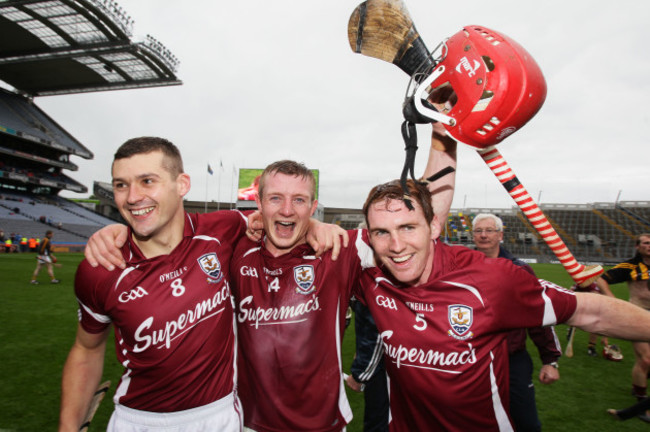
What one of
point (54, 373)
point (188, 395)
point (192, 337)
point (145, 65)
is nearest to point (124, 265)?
point (192, 337)

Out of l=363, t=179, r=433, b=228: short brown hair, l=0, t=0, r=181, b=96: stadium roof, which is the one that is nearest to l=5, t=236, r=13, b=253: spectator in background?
l=0, t=0, r=181, b=96: stadium roof

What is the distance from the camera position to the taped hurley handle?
1617 millimetres

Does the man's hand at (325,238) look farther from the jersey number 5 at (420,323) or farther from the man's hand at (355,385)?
the man's hand at (355,385)

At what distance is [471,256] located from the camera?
1982mm

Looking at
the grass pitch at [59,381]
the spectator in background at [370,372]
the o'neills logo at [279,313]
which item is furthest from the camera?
the grass pitch at [59,381]

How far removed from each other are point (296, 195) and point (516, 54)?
136cm

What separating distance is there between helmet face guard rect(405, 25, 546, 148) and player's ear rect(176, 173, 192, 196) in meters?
1.41

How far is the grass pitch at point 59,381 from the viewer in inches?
151

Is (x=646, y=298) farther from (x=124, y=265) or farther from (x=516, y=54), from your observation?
(x=124, y=265)

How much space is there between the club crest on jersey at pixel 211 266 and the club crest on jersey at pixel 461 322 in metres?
1.32

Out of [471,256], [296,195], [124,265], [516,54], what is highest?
[516,54]

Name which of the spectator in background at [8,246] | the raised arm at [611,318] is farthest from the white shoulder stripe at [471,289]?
the spectator in background at [8,246]

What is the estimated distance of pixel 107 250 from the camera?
2.01 metres

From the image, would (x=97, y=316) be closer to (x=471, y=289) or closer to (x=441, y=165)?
(x=471, y=289)
